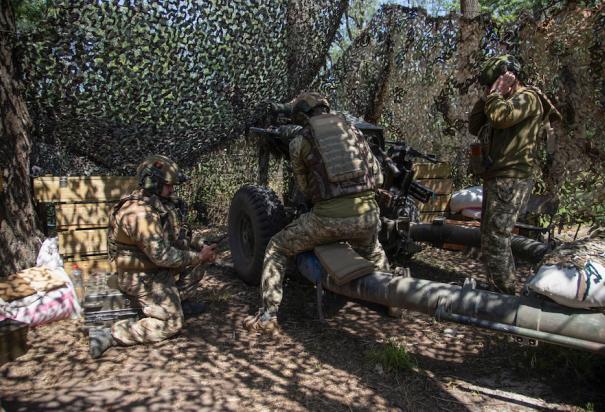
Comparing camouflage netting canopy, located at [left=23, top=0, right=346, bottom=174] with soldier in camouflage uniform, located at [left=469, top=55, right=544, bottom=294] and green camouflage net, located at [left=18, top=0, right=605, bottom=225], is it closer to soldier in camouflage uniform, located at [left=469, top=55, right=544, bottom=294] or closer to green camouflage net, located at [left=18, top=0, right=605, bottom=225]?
green camouflage net, located at [left=18, top=0, right=605, bottom=225]

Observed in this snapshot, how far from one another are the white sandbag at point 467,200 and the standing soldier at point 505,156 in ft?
7.32

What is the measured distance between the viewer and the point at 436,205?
6629 millimetres

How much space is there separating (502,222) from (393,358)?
1408mm

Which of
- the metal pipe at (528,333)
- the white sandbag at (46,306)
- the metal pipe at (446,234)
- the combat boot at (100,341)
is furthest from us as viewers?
the metal pipe at (446,234)

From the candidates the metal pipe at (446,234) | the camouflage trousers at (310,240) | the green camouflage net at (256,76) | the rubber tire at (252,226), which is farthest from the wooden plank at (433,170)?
the camouflage trousers at (310,240)

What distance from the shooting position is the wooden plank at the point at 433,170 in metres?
6.46

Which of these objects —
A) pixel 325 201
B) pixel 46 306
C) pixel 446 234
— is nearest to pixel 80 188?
pixel 46 306

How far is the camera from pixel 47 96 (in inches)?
175

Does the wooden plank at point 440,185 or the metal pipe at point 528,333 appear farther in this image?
the wooden plank at point 440,185

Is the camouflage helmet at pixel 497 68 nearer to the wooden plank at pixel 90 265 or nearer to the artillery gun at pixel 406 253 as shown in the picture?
the artillery gun at pixel 406 253

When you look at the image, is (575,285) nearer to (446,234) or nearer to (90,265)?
(446,234)

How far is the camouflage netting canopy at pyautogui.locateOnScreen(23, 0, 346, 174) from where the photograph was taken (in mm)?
4402

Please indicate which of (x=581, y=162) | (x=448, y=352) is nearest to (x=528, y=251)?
(x=448, y=352)

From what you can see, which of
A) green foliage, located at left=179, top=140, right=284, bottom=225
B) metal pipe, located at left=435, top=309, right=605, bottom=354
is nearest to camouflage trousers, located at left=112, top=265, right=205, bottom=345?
metal pipe, located at left=435, top=309, right=605, bottom=354
